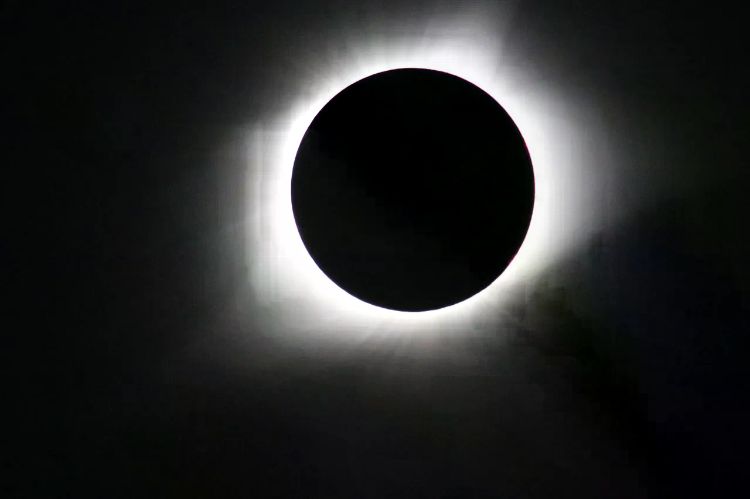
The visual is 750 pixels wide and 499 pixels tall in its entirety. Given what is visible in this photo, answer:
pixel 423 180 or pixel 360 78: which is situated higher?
pixel 360 78

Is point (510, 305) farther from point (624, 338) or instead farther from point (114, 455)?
point (114, 455)

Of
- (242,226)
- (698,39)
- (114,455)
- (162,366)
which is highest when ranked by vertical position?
(698,39)

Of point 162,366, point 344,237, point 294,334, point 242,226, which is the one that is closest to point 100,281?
point 162,366
